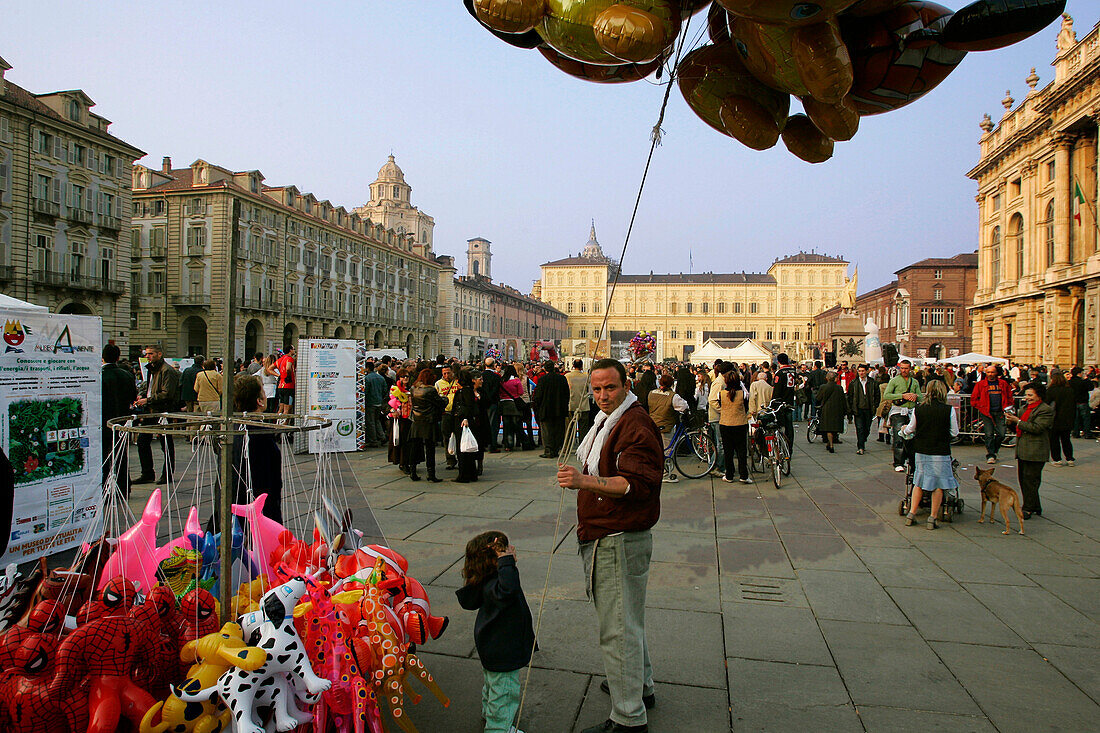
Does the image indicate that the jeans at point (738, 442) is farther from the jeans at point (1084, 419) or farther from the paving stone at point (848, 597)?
the jeans at point (1084, 419)

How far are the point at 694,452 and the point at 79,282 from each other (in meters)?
39.4

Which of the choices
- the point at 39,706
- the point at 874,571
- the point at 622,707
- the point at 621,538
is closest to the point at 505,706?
the point at 622,707

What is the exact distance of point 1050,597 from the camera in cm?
490

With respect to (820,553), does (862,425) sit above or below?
above

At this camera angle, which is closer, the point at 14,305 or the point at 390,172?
the point at 14,305

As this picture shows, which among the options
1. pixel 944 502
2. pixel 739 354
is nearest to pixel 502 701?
pixel 944 502

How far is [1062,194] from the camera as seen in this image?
30672 mm

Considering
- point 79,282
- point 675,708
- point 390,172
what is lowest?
point 675,708

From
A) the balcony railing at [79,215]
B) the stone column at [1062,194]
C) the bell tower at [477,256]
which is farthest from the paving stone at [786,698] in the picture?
the bell tower at [477,256]

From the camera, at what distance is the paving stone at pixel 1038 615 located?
13.7 feet

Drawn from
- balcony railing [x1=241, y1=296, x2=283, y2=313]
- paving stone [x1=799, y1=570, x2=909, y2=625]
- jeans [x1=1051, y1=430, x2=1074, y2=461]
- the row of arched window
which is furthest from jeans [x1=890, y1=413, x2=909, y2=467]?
balcony railing [x1=241, y1=296, x2=283, y2=313]

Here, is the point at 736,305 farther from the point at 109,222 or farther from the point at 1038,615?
the point at 1038,615

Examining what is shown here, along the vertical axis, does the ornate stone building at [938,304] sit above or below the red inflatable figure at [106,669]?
above

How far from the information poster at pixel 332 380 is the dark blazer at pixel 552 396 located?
3.64 meters
